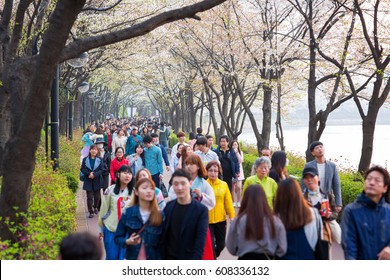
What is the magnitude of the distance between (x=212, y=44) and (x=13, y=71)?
15192 mm

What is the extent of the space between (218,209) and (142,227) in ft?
7.73

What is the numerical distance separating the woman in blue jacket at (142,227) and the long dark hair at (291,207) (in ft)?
3.51

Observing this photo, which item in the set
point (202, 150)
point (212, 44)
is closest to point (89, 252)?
point (202, 150)

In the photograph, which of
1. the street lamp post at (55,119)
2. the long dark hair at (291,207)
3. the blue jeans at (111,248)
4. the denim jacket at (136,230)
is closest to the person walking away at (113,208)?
the blue jeans at (111,248)

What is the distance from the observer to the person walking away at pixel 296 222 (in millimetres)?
5113

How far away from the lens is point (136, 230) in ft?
18.9

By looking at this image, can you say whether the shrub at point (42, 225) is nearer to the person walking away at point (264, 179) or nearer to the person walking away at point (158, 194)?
the person walking away at point (158, 194)

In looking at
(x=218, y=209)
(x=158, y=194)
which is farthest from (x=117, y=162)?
(x=158, y=194)

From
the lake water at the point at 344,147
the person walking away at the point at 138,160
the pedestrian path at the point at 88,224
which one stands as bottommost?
the pedestrian path at the point at 88,224

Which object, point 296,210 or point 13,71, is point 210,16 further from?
point 296,210

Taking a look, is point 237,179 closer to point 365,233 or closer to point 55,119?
point 55,119

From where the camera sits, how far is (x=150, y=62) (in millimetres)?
38438

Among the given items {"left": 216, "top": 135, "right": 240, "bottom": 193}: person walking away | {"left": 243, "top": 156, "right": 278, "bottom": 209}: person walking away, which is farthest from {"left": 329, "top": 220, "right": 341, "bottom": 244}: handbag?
{"left": 216, "top": 135, "right": 240, "bottom": 193}: person walking away

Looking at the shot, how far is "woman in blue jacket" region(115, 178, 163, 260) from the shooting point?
5.59 metres
